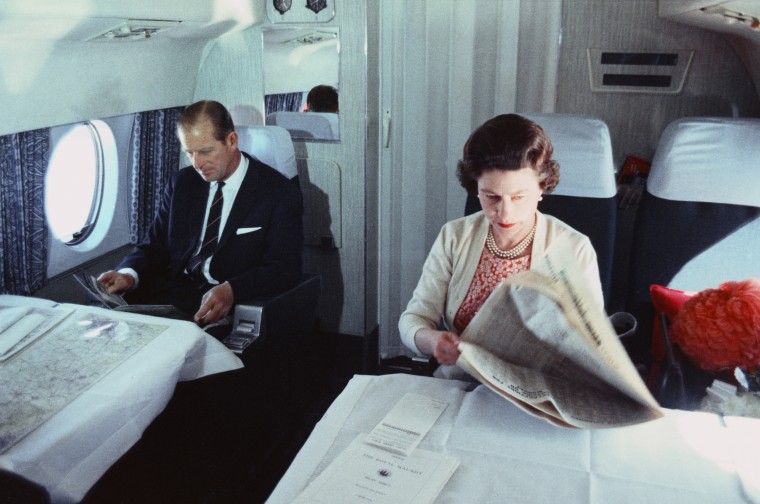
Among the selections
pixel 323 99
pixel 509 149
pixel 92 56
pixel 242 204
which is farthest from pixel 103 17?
pixel 509 149

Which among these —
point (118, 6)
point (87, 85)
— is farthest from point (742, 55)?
point (87, 85)

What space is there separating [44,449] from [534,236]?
1.37m

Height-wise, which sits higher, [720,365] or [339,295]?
[720,365]

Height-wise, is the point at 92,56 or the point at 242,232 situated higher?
the point at 92,56

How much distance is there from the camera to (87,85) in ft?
7.99

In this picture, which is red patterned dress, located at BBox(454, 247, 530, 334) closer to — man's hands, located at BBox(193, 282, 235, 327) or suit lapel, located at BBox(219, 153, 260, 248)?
man's hands, located at BBox(193, 282, 235, 327)

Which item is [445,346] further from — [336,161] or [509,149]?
[336,161]

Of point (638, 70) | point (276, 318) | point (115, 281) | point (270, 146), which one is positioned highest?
point (638, 70)

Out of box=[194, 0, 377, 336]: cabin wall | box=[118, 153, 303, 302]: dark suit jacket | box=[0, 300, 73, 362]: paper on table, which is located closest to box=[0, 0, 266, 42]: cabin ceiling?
box=[194, 0, 377, 336]: cabin wall

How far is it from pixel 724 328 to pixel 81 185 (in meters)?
2.58

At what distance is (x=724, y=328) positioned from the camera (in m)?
1.47

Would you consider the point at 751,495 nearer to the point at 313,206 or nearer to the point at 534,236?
the point at 534,236

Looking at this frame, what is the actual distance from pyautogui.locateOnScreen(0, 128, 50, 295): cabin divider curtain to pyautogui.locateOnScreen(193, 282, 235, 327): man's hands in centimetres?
67

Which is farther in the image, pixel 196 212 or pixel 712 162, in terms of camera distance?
pixel 196 212
